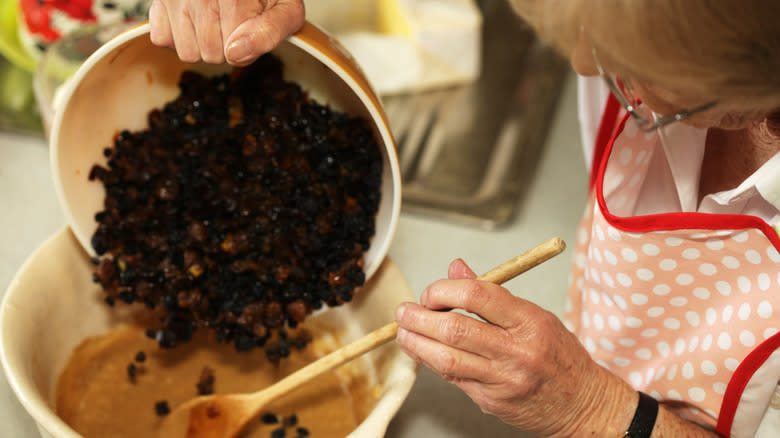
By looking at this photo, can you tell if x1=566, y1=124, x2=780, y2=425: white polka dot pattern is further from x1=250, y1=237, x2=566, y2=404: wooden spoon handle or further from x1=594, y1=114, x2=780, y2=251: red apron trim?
x1=250, y1=237, x2=566, y2=404: wooden spoon handle

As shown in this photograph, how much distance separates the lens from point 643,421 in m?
0.69

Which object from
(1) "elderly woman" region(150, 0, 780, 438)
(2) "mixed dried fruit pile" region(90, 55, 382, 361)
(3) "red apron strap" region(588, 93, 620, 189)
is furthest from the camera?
(3) "red apron strap" region(588, 93, 620, 189)

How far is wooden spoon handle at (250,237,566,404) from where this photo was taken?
0.62 metres

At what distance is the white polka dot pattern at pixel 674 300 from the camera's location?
2.06 ft

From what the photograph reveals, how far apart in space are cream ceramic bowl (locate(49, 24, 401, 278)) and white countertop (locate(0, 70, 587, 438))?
8.4 inches

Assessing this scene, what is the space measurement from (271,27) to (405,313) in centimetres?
30

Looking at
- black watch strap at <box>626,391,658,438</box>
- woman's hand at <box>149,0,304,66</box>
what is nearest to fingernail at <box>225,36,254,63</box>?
woman's hand at <box>149,0,304,66</box>

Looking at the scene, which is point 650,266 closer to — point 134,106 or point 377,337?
point 377,337

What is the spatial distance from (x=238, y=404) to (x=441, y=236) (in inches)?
17.3

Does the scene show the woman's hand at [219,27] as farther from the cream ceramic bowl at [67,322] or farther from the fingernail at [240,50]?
the cream ceramic bowl at [67,322]

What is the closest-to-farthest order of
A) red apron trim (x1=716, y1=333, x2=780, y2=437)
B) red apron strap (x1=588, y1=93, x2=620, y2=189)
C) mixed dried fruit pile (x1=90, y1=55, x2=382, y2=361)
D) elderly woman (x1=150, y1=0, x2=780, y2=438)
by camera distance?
elderly woman (x1=150, y1=0, x2=780, y2=438)
red apron trim (x1=716, y1=333, x2=780, y2=437)
mixed dried fruit pile (x1=90, y1=55, x2=382, y2=361)
red apron strap (x1=588, y1=93, x2=620, y2=189)

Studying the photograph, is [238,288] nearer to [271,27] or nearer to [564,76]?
[271,27]

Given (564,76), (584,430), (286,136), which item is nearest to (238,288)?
(286,136)

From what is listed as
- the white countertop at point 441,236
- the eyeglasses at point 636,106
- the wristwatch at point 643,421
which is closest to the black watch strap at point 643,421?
the wristwatch at point 643,421
